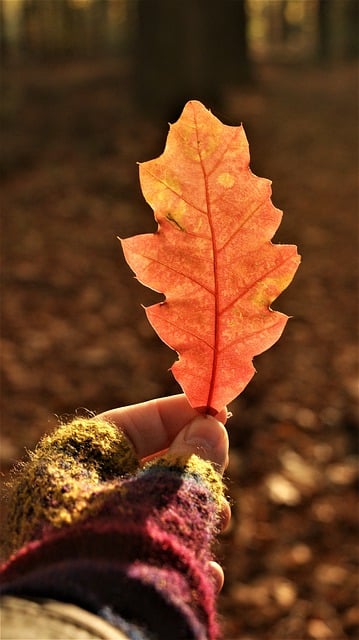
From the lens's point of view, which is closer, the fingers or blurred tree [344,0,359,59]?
the fingers

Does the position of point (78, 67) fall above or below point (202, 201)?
below

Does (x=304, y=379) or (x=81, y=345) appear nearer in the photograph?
(x=304, y=379)

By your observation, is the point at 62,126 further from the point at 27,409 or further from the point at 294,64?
the point at 294,64

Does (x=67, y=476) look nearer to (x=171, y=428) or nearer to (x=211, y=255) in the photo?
(x=171, y=428)

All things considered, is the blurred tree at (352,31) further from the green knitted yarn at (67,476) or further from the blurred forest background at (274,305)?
the green knitted yarn at (67,476)

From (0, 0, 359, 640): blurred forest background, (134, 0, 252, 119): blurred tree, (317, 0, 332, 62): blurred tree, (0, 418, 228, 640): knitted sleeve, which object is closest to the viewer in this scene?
(0, 418, 228, 640): knitted sleeve

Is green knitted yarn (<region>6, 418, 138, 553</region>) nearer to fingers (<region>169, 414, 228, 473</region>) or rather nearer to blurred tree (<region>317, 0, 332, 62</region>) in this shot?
fingers (<region>169, 414, 228, 473</region>)

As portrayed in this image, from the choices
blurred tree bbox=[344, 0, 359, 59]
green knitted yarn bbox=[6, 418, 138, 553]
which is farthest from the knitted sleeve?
blurred tree bbox=[344, 0, 359, 59]

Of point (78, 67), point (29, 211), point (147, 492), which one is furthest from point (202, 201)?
point (78, 67)
